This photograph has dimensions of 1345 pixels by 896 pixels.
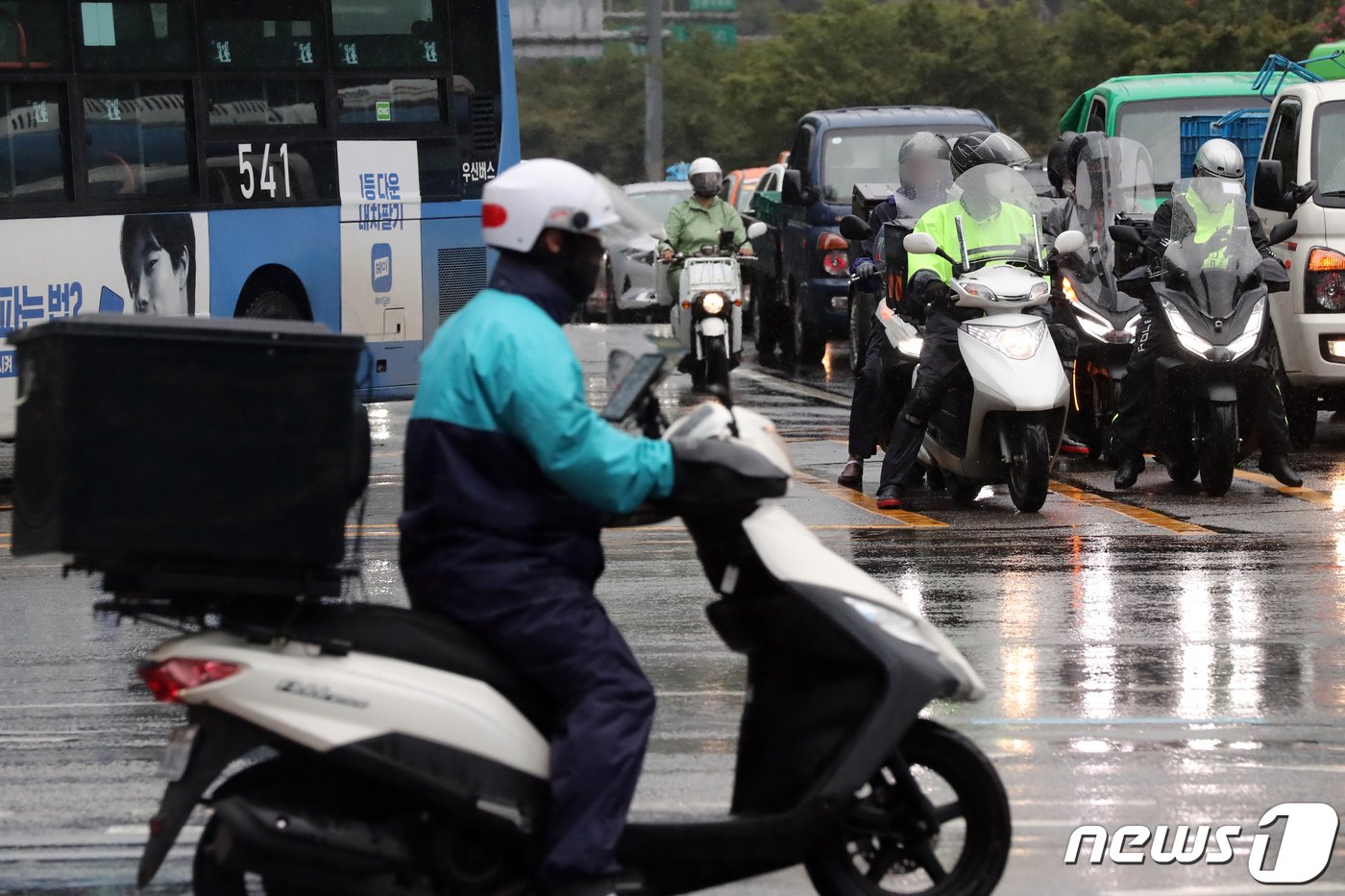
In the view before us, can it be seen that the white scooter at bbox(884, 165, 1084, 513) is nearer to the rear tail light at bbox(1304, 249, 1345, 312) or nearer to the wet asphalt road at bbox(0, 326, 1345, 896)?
the wet asphalt road at bbox(0, 326, 1345, 896)

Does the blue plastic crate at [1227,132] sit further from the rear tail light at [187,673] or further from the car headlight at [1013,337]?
the rear tail light at [187,673]

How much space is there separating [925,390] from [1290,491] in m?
2.26

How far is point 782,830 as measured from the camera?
4848 mm

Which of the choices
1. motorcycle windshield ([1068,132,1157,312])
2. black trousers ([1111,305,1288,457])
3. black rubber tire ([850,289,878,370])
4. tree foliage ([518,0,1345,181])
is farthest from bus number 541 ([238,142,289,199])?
tree foliage ([518,0,1345,181])

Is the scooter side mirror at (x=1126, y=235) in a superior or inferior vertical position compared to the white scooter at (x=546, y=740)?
superior

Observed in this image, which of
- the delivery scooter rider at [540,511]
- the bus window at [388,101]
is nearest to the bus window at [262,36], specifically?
the bus window at [388,101]

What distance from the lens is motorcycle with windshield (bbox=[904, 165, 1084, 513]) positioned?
11.1m

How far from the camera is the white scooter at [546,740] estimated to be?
4.55m

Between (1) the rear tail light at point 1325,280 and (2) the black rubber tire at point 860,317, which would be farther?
A: (2) the black rubber tire at point 860,317

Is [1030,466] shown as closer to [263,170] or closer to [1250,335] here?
[1250,335]

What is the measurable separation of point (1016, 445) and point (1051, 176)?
4.31 m

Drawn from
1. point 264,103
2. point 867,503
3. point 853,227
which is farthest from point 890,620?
point 264,103

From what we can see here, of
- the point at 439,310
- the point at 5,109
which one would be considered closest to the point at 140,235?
the point at 5,109

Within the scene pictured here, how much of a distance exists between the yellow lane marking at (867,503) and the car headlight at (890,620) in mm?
6197
